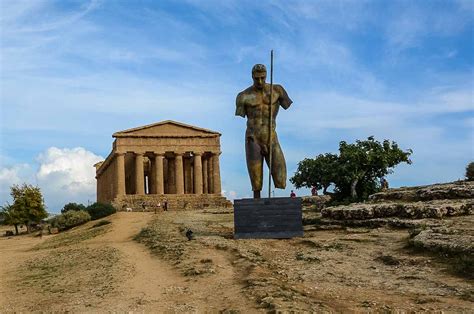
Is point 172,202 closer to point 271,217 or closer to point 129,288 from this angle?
point 271,217

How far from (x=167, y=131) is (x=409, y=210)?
2005 inches

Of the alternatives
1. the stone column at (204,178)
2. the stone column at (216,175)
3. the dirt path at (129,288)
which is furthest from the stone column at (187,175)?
the dirt path at (129,288)

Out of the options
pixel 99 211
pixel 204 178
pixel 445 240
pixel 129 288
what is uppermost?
pixel 204 178

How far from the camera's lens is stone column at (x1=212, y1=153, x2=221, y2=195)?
6719cm

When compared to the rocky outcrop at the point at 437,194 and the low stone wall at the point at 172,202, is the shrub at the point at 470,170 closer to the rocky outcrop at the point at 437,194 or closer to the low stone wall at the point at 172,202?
the rocky outcrop at the point at 437,194

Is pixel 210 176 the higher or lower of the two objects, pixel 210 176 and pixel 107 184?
the lower

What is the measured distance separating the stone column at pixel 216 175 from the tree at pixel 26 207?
21.8 metres

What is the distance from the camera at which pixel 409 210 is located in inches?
664

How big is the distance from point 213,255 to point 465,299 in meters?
6.75

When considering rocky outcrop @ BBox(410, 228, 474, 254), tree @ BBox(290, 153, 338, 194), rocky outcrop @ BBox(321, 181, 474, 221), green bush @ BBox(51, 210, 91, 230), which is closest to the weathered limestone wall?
green bush @ BBox(51, 210, 91, 230)

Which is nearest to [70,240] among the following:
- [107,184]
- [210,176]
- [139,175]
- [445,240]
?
[445,240]

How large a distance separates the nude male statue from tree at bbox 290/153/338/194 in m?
23.4

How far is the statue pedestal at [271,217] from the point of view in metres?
15.4

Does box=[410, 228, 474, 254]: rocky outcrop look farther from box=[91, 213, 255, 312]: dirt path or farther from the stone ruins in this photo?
the stone ruins
